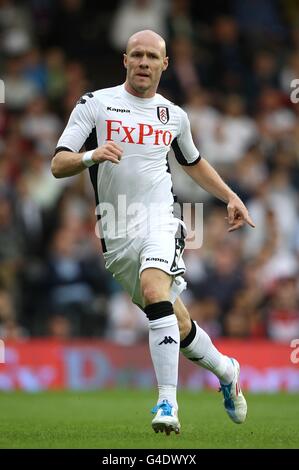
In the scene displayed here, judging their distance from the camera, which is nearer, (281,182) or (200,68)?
(281,182)

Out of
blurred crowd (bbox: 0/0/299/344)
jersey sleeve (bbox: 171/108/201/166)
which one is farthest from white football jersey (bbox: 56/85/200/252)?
blurred crowd (bbox: 0/0/299/344)

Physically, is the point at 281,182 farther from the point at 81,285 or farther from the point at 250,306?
the point at 81,285

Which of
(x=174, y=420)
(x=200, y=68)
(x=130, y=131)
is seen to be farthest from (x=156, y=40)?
(x=200, y=68)

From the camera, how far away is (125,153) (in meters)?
8.47

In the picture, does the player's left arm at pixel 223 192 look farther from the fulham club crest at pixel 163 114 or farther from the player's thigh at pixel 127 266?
the player's thigh at pixel 127 266

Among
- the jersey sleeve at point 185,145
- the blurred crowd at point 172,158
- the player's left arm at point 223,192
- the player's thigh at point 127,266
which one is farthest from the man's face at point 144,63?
the blurred crowd at point 172,158

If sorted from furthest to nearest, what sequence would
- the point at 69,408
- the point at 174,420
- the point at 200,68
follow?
the point at 200,68
the point at 69,408
the point at 174,420

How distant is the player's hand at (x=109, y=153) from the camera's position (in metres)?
7.63

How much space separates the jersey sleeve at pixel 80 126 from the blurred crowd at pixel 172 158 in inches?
275

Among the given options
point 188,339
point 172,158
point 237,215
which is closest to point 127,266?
point 188,339

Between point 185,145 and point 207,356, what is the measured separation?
1.64 metres

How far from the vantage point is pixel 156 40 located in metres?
8.41

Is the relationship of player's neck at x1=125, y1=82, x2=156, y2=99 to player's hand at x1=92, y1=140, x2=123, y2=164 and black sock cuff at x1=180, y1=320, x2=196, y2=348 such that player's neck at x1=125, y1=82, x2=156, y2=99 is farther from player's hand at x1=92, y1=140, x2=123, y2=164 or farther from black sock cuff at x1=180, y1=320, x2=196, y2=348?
black sock cuff at x1=180, y1=320, x2=196, y2=348
